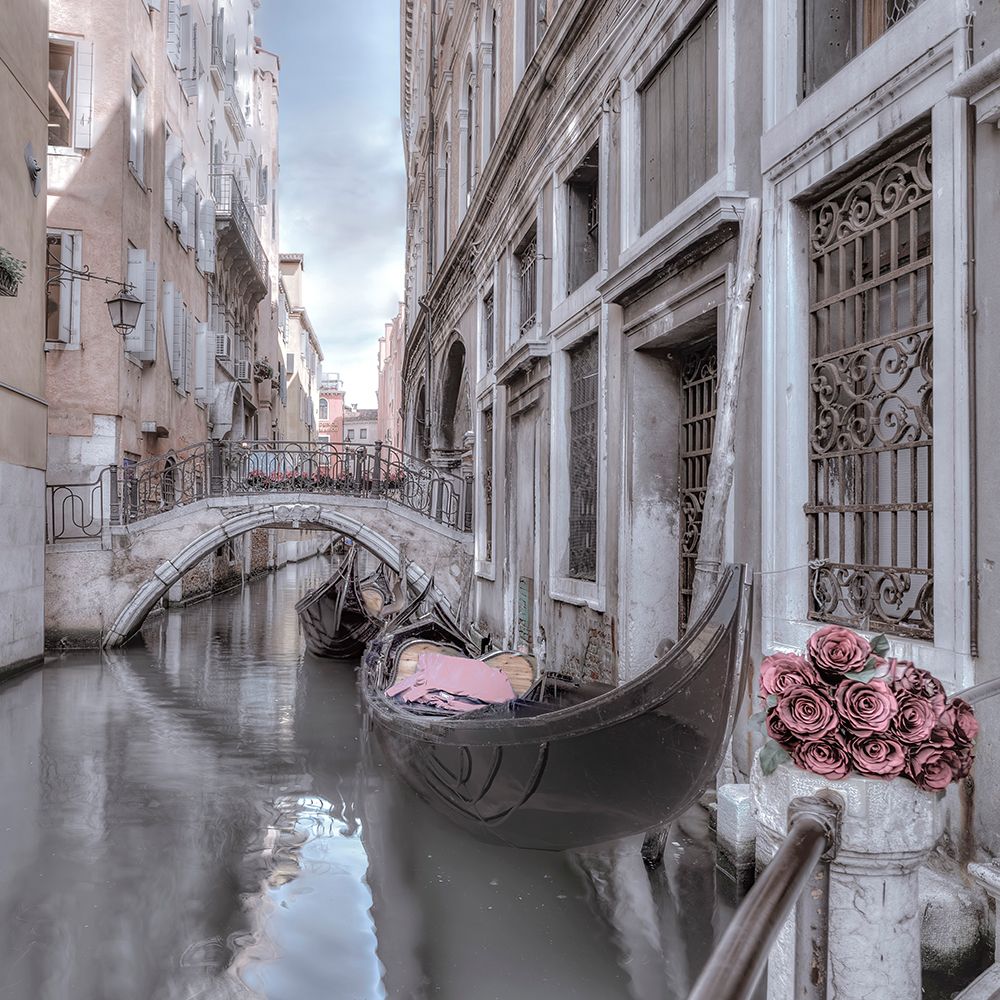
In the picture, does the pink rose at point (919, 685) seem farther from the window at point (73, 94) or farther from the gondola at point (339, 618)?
the window at point (73, 94)

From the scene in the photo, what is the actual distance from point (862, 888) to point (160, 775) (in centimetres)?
541

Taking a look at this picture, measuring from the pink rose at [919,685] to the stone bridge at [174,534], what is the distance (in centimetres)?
962

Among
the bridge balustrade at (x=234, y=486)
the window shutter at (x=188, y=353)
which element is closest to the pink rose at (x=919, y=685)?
the bridge balustrade at (x=234, y=486)

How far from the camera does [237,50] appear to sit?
20844 mm

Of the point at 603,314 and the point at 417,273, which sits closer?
the point at 603,314

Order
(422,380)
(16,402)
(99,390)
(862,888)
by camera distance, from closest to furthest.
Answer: (862,888), (16,402), (99,390), (422,380)

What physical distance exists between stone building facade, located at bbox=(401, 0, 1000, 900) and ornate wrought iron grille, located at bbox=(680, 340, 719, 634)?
2 centimetres

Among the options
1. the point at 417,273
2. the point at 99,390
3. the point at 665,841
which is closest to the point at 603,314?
the point at 665,841

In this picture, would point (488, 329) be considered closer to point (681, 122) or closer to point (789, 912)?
point (681, 122)

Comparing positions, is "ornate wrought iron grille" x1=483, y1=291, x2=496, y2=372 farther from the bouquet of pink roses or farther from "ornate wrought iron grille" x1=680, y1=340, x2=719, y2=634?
the bouquet of pink roses

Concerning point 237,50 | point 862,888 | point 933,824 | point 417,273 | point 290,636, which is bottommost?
point 290,636

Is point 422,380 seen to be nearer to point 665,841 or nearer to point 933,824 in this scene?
point 665,841

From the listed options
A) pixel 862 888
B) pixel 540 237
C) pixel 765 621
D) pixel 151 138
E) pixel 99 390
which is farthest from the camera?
pixel 151 138

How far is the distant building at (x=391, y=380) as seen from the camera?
36.5 meters
